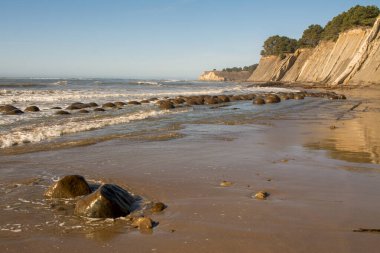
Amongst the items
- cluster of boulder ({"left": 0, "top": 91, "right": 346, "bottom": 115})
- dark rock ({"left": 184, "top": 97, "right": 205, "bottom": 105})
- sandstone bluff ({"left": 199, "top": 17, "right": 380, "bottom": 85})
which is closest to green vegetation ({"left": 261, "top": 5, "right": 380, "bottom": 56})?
A: sandstone bluff ({"left": 199, "top": 17, "right": 380, "bottom": 85})

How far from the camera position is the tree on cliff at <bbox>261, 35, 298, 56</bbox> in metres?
109

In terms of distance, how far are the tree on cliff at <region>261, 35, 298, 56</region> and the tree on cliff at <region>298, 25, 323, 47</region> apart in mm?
8317

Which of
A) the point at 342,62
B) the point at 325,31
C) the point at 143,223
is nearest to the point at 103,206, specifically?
the point at 143,223

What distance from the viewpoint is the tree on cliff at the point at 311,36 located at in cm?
9393

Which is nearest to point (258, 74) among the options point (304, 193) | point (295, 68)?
point (295, 68)

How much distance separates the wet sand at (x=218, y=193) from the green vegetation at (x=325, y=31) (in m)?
56.8

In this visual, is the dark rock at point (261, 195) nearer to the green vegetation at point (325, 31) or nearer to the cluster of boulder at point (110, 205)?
the cluster of boulder at point (110, 205)

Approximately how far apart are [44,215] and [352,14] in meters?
69.4

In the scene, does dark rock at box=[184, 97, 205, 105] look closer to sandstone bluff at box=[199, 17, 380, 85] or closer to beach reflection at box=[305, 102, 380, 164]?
beach reflection at box=[305, 102, 380, 164]

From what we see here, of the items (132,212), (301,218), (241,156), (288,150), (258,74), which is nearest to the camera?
(301,218)

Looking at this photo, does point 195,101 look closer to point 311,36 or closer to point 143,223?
point 143,223

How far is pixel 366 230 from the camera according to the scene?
4.68 m

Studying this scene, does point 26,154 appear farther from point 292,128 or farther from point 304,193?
point 292,128

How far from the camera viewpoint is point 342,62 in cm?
5703
